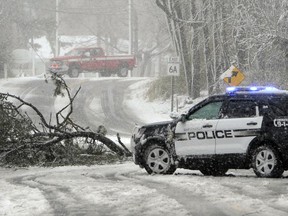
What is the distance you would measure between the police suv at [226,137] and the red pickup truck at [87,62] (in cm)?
3287

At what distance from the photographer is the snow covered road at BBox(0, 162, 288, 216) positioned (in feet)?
29.4

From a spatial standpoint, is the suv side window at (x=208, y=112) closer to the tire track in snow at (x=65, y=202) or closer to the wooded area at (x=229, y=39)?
the tire track in snow at (x=65, y=202)

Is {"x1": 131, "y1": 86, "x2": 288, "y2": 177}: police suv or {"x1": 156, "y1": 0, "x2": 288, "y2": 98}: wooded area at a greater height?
{"x1": 156, "y1": 0, "x2": 288, "y2": 98}: wooded area

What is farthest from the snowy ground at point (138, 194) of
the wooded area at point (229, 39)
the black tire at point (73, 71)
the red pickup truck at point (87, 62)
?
the black tire at point (73, 71)

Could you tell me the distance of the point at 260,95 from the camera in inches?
496

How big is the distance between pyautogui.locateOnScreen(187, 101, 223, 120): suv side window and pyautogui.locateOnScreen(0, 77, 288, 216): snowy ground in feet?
3.79

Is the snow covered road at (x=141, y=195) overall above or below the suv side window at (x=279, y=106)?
below

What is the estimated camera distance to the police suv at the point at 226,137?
12234 mm

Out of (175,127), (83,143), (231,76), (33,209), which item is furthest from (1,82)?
(33,209)

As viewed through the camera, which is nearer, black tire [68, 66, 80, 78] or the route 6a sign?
the route 6a sign

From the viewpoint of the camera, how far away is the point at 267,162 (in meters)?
12.2

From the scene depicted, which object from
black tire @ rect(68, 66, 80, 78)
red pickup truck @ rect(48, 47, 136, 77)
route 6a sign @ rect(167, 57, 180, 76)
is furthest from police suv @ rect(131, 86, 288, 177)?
black tire @ rect(68, 66, 80, 78)

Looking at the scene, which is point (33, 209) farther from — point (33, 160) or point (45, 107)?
point (45, 107)

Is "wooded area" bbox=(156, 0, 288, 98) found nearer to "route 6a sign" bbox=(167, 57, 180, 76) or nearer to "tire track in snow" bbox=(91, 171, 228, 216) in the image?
"route 6a sign" bbox=(167, 57, 180, 76)
